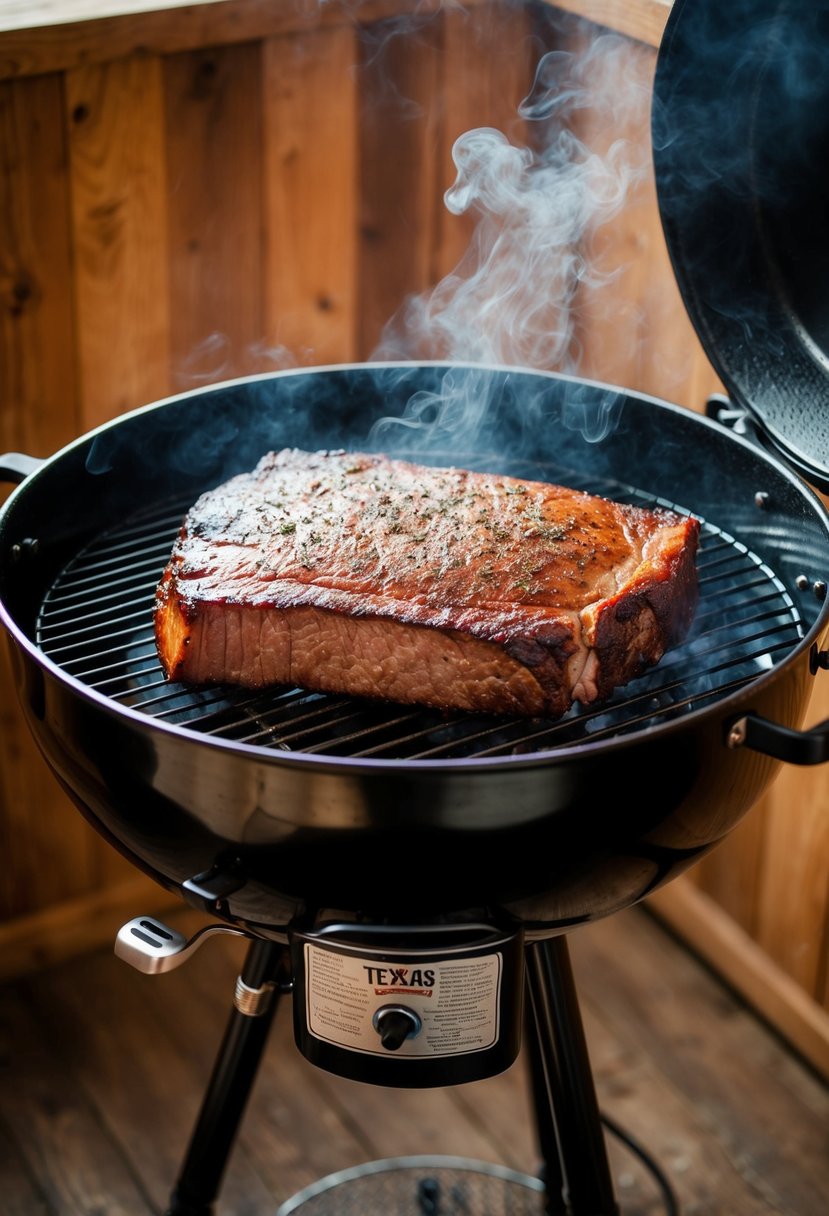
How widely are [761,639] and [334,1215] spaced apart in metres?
1.40

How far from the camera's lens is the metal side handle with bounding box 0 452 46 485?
1917mm

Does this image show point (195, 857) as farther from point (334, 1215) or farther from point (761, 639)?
point (334, 1215)

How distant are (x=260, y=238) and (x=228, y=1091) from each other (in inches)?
65.4

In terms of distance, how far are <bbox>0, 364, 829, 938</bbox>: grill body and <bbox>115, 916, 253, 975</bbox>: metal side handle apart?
6cm

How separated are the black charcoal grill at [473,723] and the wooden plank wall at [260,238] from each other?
516 mm

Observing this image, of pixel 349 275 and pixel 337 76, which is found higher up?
pixel 337 76

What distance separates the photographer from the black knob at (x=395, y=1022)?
1433 millimetres

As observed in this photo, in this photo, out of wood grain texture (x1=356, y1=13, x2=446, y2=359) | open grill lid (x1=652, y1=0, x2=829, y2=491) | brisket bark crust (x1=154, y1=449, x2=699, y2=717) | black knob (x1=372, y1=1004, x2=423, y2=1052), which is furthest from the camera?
wood grain texture (x1=356, y1=13, x2=446, y2=359)

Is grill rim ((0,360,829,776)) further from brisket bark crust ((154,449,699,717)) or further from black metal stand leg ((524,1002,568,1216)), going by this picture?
black metal stand leg ((524,1002,568,1216))

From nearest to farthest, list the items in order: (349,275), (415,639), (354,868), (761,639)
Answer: (354,868)
(415,639)
(761,639)
(349,275)

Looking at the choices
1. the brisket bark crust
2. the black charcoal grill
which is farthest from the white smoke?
the brisket bark crust

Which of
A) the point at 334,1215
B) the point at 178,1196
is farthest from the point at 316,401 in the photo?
the point at 334,1215

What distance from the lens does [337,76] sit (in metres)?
2.64

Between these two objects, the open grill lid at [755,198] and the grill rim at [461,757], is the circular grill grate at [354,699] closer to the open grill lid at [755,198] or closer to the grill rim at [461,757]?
the grill rim at [461,757]
